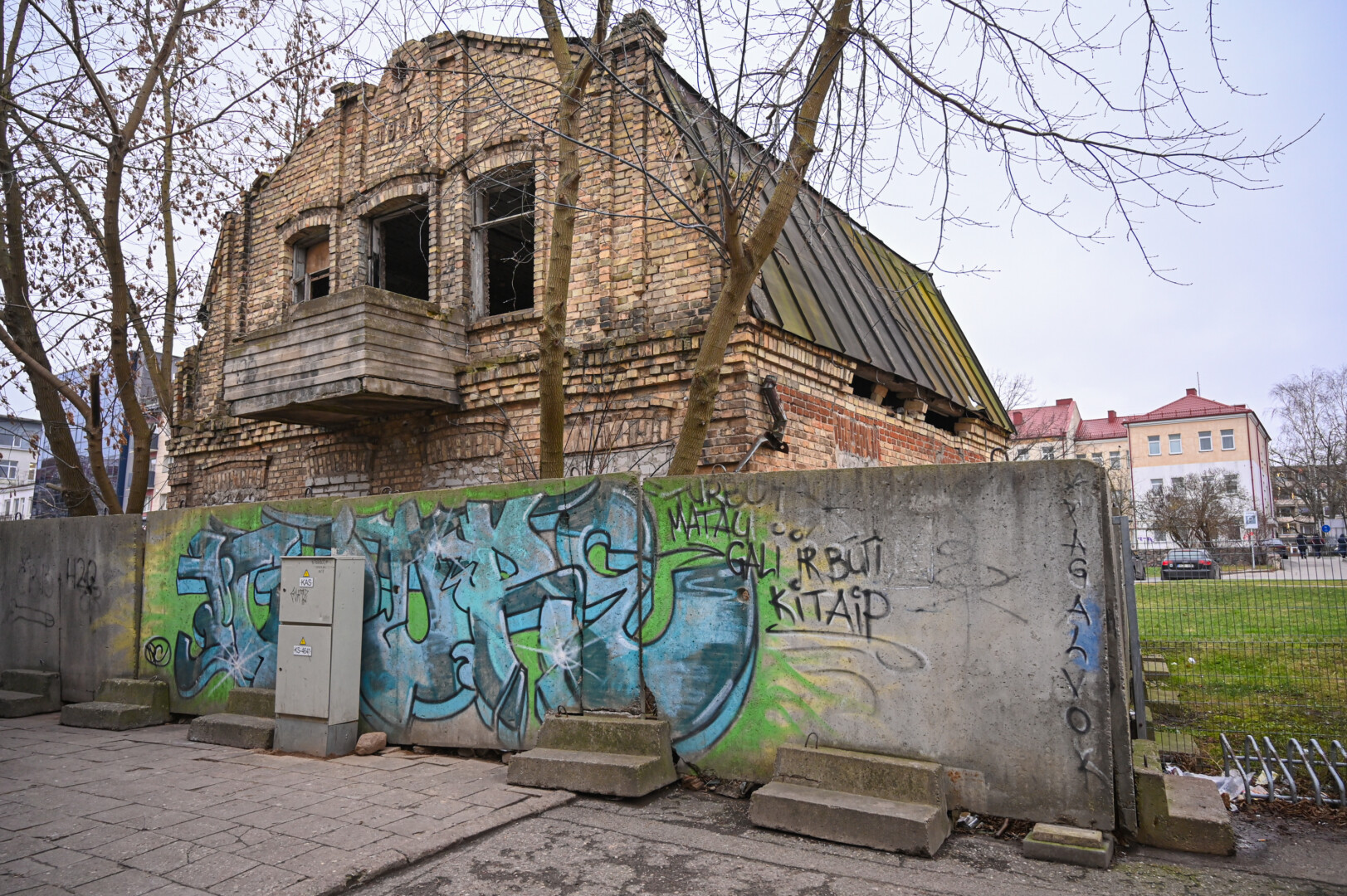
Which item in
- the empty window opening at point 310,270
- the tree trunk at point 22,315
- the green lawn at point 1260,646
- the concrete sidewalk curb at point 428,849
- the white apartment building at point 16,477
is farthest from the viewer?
the white apartment building at point 16,477

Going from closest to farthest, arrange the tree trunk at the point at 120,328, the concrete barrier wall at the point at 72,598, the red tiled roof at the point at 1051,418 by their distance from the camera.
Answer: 1. the concrete barrier wall at the point at 72,598
2. the tree trunk at the point at 120,328
3. the red tiled roof at the point at 1051,418

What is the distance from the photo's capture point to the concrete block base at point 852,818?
4285mm

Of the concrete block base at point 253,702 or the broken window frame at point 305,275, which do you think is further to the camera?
the broken window frame at point 305,275

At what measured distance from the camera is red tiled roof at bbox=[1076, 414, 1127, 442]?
219 feet

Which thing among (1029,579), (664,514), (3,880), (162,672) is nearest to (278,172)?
(162,672)

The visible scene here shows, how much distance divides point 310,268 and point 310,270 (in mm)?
28

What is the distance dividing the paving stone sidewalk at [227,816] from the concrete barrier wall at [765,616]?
826 mm

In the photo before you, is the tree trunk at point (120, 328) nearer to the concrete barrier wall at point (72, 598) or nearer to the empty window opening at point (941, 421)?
the concrete barrier wall at point (72, 598)

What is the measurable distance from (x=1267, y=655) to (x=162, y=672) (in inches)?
412

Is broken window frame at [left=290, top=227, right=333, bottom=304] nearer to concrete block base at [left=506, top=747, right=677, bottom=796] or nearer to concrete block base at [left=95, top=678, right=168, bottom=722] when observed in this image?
concrete block base at [left=95, top=678, right=168, bottom=722]

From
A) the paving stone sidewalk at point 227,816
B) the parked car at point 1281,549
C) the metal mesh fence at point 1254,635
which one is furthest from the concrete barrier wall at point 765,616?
the parked car at point 1281,549

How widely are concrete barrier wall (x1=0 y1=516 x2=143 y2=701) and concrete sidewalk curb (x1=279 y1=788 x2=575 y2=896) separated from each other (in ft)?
18.7

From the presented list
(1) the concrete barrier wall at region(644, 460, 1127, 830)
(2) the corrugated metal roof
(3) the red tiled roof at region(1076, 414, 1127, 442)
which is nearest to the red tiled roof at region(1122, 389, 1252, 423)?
(3) the red tiled roof at region(1076, 414, 1127, 442)

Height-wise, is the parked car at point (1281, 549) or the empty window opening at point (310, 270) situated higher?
the empty window opening at point (310, 270)
